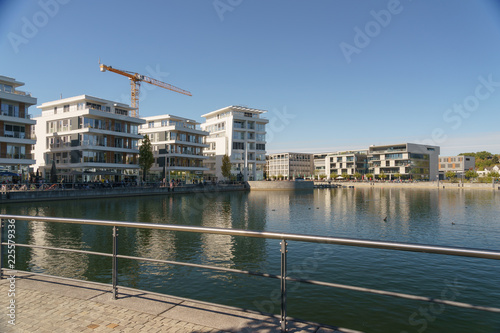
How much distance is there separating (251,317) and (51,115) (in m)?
72.4

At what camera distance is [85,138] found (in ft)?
Result: 198

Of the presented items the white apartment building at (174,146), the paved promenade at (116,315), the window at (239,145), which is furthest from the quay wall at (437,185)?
the paved promenade at (116,315)

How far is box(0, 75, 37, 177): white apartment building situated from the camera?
4866 centimetres

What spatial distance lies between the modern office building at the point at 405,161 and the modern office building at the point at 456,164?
677 inches

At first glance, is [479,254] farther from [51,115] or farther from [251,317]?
[51,115]

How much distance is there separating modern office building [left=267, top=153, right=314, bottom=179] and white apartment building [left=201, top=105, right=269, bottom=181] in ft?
249

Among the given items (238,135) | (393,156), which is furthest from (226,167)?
(393,156)

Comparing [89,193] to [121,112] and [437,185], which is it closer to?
[121,112]

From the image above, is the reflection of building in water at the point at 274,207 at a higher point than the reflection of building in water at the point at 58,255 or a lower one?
lower

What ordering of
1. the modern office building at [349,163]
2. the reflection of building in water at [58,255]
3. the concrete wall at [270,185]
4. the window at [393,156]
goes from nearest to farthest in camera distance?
the reflection of building in water at [58,255] < the concrete wall at [270,185] < the window at [393,156] < the modern office building at [349,163]

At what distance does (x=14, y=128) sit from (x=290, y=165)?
481 feet

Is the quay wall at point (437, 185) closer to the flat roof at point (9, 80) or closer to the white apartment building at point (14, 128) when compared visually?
the white apartment building at point (14, 128)

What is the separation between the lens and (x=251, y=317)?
4297mm

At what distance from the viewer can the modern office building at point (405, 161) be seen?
137250mm
